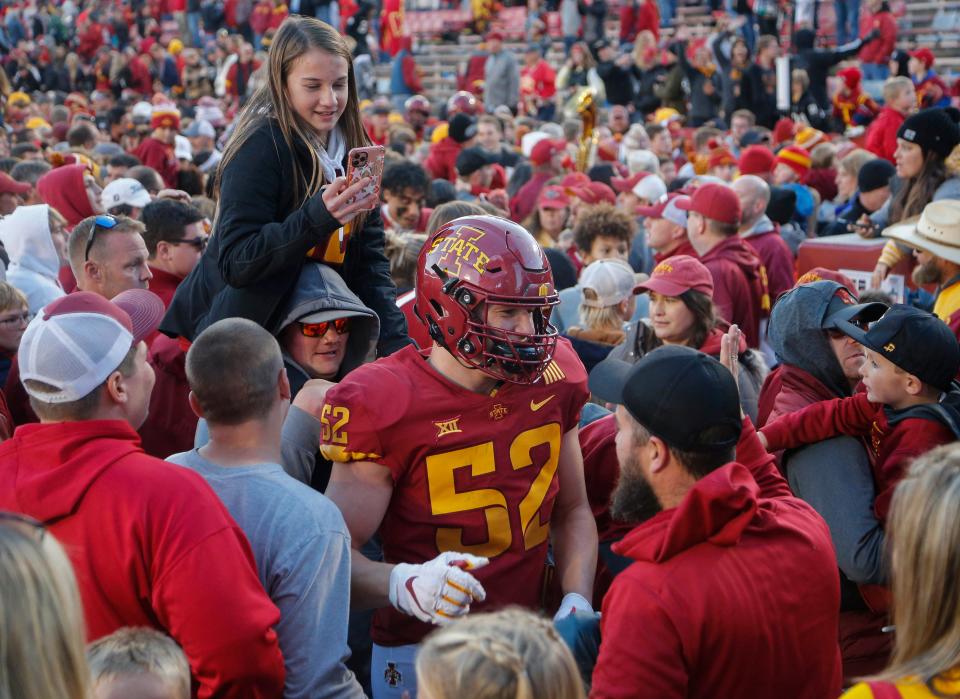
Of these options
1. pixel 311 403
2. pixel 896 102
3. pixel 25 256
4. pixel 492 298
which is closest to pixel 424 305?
pixel 492 298

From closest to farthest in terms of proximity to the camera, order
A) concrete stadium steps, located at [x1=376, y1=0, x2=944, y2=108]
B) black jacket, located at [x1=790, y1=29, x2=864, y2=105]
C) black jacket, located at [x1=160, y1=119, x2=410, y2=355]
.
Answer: black jacket, located at [x1=160, y1=119, x2=410, y2=355] → black jacket, located at [x1=790, y1=29, x2=864, y2=105] → concrete stadium steps, located at [x1=376, y1=0, x2=944, y2=108]

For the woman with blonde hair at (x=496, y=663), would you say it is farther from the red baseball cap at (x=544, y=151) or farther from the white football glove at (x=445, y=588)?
the red baseball cap at (x=544, y=151)

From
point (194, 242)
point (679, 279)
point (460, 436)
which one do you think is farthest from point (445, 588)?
point (194, 242)

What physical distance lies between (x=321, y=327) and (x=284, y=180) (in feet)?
1.67

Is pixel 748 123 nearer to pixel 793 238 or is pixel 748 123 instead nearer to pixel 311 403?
pixel 793 238

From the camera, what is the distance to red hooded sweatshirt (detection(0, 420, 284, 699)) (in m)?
2.42

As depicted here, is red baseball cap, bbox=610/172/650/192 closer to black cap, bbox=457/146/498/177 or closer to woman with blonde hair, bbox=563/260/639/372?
black cap, bbox=457/146/498/177

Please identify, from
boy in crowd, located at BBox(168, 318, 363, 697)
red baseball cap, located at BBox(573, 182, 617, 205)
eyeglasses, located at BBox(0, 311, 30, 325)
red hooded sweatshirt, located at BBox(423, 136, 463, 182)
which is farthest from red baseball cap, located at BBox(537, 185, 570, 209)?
boy in crowd, located at BBox(168, 318, 363, 697)

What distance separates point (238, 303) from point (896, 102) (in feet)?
31.4

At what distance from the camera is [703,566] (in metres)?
2.30

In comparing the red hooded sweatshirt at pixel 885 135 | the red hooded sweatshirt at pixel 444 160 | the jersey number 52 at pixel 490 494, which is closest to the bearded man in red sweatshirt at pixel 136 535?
the jersey number 52 at pixel 490 494

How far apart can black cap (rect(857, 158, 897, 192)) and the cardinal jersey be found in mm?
6545

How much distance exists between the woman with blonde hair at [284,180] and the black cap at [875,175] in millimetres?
6105

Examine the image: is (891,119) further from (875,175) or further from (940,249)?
(940,249)
